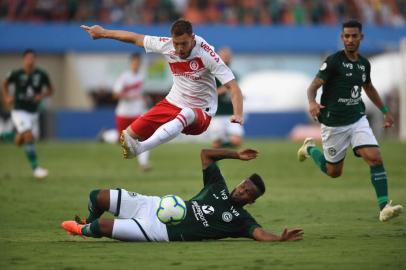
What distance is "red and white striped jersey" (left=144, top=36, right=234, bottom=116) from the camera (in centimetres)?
1281

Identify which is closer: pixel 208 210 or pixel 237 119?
pixel 208 210

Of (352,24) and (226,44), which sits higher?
(352,24)

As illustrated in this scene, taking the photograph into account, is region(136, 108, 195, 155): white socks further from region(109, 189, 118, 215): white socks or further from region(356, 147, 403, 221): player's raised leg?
region(356, 147, 403, 221): player's raised leg

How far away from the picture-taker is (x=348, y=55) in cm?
1328

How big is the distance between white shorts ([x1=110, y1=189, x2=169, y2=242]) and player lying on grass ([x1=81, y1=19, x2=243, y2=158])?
2082mm

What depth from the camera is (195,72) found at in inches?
514

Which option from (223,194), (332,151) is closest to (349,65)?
(332,151)

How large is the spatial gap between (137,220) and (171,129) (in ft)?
8.42

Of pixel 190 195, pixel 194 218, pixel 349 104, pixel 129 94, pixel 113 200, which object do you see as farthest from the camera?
pixel 129 94

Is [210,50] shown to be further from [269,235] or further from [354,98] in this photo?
[269,235]

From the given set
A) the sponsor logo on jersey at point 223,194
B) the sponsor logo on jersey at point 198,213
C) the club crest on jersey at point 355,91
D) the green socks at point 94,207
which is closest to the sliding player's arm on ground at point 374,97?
the club crest on jersey at point 355,91

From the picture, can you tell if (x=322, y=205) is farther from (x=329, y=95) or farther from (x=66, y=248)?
(x=66, y=248)

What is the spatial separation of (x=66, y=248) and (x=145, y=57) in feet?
105

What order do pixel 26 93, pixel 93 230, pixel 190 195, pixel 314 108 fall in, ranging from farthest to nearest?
pixel 26 93, pixel 190 195, pixel 314 108, pixel 93 230
